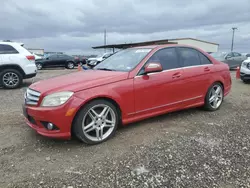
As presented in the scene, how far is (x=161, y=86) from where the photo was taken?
3.81 meters

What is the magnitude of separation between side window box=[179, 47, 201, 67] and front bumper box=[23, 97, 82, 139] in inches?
94.6

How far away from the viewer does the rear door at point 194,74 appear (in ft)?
14.0

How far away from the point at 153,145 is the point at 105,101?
3.17 feet

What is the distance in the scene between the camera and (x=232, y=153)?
300 centimetres

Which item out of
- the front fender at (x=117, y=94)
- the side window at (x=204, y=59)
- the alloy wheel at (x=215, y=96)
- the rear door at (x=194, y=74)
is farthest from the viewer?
the alloy wheel at (x=215, y=96)

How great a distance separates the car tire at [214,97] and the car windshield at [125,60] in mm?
1733

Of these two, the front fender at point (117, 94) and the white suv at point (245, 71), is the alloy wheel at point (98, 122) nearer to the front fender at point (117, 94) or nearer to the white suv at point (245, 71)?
the front fender at point (117, 94)

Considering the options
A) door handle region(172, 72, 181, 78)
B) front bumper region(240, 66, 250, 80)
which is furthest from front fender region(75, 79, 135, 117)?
front bumper region(240, 66, 250, 80)

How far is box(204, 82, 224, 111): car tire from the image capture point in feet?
15.4

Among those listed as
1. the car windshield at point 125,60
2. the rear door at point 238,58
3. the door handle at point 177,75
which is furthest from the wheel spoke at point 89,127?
the rear door at point 238,58

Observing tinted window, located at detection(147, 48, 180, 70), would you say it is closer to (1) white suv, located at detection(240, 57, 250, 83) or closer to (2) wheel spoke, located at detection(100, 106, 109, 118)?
(2) wheel spoke, located at detection(100, 106, 109, 118)

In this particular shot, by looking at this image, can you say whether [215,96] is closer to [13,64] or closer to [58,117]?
[58,117]

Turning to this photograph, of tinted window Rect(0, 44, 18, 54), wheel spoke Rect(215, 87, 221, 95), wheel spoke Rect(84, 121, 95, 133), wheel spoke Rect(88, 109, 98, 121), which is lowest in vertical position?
wheel spoke Rect(84, 121, 95, 133)

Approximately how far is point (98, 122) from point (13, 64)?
5871mm
